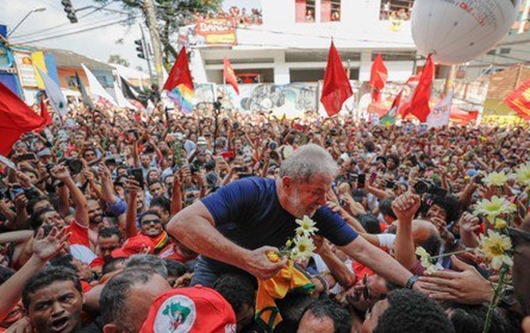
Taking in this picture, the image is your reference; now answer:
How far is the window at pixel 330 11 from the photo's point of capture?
28844 mm

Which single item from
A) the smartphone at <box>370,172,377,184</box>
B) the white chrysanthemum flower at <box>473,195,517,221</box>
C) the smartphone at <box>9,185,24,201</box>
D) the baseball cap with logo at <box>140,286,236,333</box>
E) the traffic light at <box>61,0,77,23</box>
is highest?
the traffic light at <box>61,0,77,23</box>

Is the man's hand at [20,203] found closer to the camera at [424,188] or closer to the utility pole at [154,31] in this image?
the camera at [424,188]

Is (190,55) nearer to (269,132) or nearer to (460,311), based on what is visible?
(269,132)

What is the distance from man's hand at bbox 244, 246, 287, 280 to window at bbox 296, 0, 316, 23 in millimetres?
30204

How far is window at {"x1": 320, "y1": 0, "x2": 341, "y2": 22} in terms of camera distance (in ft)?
94.6

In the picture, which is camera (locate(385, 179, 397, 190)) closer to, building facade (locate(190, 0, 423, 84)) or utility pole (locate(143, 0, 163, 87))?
utility pole (locate(143, 0, 163, 87))

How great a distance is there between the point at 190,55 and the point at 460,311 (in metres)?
29.4

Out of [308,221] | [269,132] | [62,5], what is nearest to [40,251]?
[308,221]

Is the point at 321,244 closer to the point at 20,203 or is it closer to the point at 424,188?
the point at 424,188

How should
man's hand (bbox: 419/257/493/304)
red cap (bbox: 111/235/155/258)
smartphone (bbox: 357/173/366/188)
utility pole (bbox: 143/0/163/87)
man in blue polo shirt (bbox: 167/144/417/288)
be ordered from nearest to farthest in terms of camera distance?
man's hand (bbox: 419/257/493/304)
man in blue polo shirt (bbox: 167/144/417/288)
red cap (bbox: 111/235/155/258)
smartphone (bbox: 357/173/366/188)
utility pole (bbox: 143/0/163/87)

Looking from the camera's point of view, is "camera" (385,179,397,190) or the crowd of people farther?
"camera" (385,179,397,190)

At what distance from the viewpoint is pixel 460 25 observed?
27.9 feet

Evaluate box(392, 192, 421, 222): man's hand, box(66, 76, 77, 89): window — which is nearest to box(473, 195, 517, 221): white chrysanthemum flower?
box(392, 192, 421, 222): man's hand

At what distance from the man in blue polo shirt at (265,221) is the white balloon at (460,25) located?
8672 millimetres
